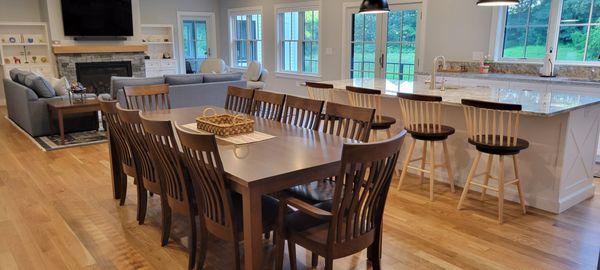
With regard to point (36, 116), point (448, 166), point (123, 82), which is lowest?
point (448, 166)

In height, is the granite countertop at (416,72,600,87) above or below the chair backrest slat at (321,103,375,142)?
above

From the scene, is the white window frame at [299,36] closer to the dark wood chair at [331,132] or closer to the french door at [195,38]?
the french door at [195,38]

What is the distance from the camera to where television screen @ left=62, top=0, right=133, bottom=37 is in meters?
8.84

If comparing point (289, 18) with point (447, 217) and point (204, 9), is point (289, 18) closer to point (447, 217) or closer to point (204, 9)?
point (204, 9)

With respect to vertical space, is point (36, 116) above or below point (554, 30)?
below

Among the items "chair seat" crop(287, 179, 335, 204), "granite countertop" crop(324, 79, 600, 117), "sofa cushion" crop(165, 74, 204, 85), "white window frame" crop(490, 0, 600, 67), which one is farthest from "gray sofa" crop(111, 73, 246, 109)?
"chair seat" crop(287, 179, 335, 204)

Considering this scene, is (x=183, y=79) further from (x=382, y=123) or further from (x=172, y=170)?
(x=172, y=170)

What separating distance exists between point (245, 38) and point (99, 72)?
3.38 meters

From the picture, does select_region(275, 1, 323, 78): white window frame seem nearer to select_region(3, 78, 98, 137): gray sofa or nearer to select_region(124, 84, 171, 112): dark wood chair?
select_region(3, 78, 98, 137): gray sofa

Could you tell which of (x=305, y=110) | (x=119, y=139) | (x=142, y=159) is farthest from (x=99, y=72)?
(x=305, y=110)

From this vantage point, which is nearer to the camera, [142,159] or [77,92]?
[142,159]

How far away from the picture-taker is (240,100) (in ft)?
13.0

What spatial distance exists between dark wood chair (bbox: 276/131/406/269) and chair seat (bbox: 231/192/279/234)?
0.10 metres

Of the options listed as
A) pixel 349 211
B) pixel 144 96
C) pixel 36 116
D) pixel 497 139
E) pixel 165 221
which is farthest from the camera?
pixel 36 116
